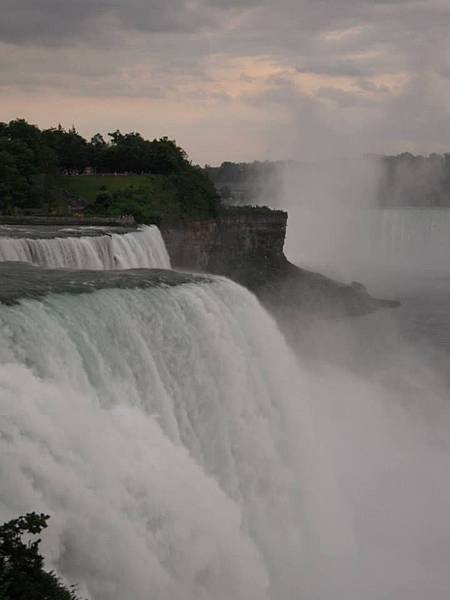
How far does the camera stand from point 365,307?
2228 inches

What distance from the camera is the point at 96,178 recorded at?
63.7 m

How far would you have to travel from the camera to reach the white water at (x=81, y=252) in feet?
86.6

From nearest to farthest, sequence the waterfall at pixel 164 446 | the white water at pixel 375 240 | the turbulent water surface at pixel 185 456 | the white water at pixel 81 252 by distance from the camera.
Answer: the waterfall at pixel 164 446
the turbulent water surface at pixel 185 456
the white water at pixel 81 252
the white water at pixel 375 240

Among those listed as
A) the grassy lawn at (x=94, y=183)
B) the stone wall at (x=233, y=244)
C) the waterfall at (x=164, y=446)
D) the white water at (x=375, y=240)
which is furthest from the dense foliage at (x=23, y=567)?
the white water at (x=375, y=240)

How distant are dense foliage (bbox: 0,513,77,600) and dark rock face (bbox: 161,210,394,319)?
37.4 m

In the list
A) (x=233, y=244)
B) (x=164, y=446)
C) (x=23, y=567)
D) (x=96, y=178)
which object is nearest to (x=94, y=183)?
(x=96, y=178)

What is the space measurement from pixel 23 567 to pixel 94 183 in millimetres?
53134

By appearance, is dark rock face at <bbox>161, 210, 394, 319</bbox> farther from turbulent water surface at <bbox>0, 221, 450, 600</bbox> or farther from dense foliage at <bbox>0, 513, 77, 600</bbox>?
dense foliage at <bbox>0, 513, 77, 600</bbox>

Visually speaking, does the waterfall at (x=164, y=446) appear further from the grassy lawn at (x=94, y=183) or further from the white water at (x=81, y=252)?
the grassy lawn at (x=94, y=183)

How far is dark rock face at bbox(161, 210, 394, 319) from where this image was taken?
50.1 metres

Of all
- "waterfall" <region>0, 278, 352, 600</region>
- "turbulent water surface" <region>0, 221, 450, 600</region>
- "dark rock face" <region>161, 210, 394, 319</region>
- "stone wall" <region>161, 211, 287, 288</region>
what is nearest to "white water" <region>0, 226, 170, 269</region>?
"turbulent water surface" <region>0, 221, 450, 600</region>

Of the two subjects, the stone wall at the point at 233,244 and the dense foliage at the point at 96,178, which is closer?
the stone wall at the point at 233,244

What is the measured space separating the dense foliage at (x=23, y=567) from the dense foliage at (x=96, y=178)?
3515cm

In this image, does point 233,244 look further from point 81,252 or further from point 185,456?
point 185,456
